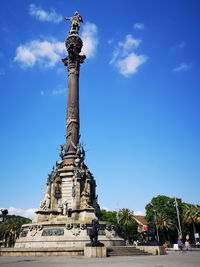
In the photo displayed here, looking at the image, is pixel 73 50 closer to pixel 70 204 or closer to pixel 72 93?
pixel 72 93

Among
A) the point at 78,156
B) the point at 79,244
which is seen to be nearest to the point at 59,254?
the point at 79,244

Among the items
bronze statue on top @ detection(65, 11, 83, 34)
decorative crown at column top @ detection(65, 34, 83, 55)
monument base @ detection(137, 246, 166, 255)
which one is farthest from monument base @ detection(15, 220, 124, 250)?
bronze statue on top @ detection(65, 11, 83, 34)

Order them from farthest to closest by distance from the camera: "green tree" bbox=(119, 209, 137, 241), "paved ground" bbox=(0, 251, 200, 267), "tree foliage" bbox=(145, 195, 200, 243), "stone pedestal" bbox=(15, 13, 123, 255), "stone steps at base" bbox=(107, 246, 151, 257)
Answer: "green tree" bbox=(119, 209, 137, 241) → "tree foliage" bbox=(145, 195, 200, 243) → "stone pedestal" bbox=(15, 13, 123, 255) → "stone steps at base" bbox=(107, 246, 151, 257) → "paved ground" bbox=(0, 251, 200, 267)

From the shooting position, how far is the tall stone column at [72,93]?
89.9 feet

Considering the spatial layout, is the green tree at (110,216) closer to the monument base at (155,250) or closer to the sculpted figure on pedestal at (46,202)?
the sculpted figure on pedestal at (46,202)

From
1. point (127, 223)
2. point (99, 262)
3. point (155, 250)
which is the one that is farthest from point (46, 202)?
point (127, 223)

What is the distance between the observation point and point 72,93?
29984mm

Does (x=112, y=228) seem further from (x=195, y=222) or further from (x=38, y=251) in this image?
A: (x=195, y=222)

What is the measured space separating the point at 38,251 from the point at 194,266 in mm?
10765

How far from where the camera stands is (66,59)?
33.1 metres

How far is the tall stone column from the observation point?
27.4 meters

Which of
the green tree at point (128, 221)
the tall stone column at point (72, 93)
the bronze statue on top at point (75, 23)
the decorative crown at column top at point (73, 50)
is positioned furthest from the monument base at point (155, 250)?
the green tree at point (128, 221)

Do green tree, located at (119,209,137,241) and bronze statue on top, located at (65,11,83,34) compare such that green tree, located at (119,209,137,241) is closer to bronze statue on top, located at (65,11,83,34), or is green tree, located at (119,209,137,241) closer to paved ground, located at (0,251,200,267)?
bronze statue on top, located at (65,11,83,34)

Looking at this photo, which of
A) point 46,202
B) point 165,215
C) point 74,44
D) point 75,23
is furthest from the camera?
point 165,215
